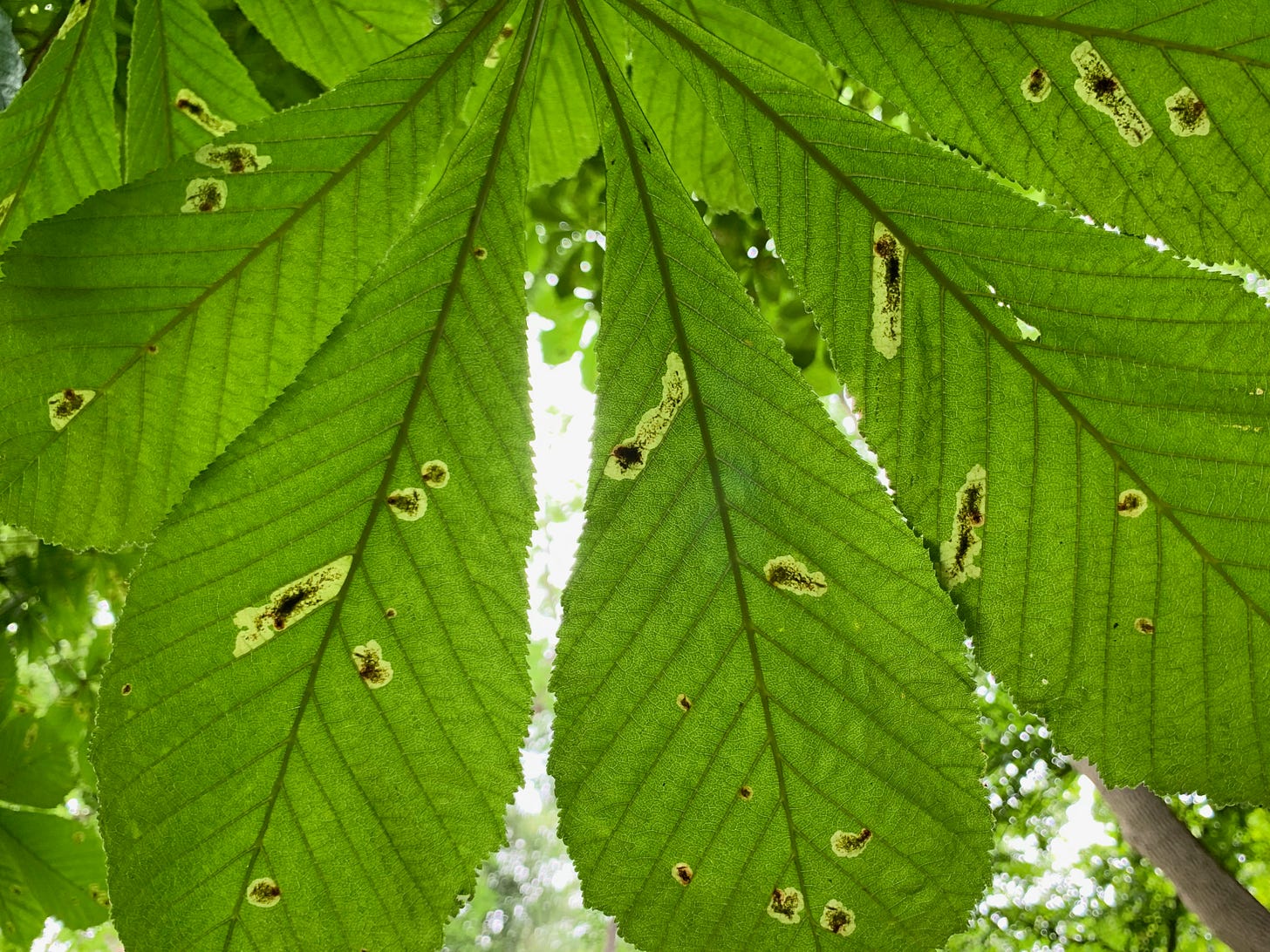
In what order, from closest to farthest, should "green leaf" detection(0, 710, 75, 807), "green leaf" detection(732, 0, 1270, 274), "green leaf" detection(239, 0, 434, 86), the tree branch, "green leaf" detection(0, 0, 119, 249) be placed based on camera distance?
"green leaf" detection(732, 0, 1270, 274) → "green leaf" detection(0, 0, 119, 249) → "green leaf" detection(239, 0, 434, 86) → "green leaf" detection(0, 710, 75, 807) → the tree branch

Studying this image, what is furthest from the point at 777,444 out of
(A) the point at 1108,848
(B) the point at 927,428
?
(A) the point at 1108,848

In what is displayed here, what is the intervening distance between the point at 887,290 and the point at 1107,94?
5.9 inches

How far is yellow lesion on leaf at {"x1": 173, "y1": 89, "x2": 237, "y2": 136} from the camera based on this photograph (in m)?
0.74

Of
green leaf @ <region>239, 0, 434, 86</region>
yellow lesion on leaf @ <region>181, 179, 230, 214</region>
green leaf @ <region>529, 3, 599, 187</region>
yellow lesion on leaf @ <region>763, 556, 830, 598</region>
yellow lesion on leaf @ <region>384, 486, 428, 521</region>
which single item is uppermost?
green leaf @ <region>529, 3, 599, 187</region>

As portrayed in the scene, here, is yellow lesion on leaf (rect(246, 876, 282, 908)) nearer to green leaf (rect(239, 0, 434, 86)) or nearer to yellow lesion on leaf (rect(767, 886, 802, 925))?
yellow lesion on leaf (rect(767, 886, 802, 925))

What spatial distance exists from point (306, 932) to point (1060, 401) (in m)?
0.50

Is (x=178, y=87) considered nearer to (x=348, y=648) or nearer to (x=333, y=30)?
(x=333, y=30)

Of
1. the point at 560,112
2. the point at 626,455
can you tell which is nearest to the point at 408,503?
the point at 626,455

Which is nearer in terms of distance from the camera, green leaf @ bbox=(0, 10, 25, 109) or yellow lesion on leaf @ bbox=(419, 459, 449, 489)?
yellow lesion on leaf @ bbox=(419, 459, 449, 489)

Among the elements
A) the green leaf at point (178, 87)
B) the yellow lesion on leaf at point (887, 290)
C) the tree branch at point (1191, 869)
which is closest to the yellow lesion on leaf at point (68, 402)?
the green leaf at point (178, 87)

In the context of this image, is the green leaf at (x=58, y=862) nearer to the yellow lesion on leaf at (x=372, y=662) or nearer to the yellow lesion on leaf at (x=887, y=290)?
the yellow lesion on leaf at (x=372, y=662)

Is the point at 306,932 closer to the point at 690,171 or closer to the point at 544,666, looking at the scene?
the point at 690,171

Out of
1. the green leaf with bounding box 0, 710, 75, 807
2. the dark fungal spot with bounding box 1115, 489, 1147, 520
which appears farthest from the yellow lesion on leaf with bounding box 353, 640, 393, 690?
the green leaf with bounding box 0, 710, 75, 807

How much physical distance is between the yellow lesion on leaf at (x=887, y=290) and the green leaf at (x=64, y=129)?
0.58 metres
